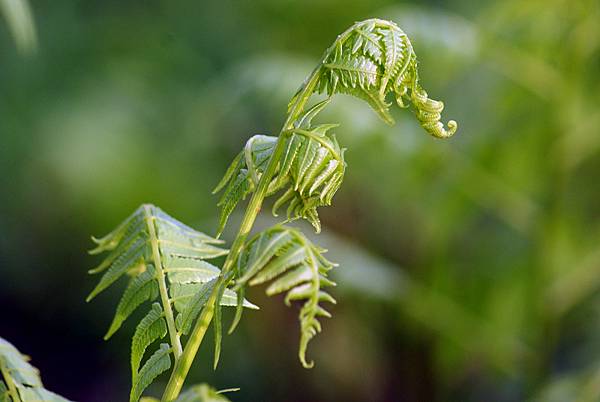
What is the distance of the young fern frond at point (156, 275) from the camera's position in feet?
1.89

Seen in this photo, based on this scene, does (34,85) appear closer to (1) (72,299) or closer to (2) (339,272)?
(1) (72,299)

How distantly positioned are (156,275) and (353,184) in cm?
293

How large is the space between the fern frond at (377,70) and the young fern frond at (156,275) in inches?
5.4

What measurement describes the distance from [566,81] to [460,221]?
884 mm

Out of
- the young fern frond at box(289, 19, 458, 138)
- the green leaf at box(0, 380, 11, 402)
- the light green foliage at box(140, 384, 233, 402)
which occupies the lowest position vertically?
the green leaf at box(0, 380, 11, 402)

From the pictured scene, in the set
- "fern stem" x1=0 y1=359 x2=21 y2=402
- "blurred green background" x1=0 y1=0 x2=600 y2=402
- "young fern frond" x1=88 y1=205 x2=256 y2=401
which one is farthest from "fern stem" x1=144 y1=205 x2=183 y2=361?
"blurred green background" x1=0 y1=0 x2=600 y2=402

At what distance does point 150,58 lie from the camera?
4516mm

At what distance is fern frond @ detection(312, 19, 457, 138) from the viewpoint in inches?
20.6

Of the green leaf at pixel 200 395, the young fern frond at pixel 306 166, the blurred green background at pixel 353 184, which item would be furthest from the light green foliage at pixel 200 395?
the blurred green background at pixel 353 184

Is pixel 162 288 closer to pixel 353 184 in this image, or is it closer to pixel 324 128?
pixel 324 128

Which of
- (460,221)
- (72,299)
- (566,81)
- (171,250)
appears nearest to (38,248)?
(72,299)

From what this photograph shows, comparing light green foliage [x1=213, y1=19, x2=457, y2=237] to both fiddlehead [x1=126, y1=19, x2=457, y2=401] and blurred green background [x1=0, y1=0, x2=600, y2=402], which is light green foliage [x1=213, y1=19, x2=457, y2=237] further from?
blurred green background [x1=0, y1=0, x2=600, y2=402]

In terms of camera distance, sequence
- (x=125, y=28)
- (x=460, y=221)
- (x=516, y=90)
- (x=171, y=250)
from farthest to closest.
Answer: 1. (x=125, y=28)
2. (x=460, y=221)
3. (x=516, y=90)
4. (x=171, y=250)

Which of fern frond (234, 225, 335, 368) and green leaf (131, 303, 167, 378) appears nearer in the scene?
fern frond (234, 225, 335, 368)
